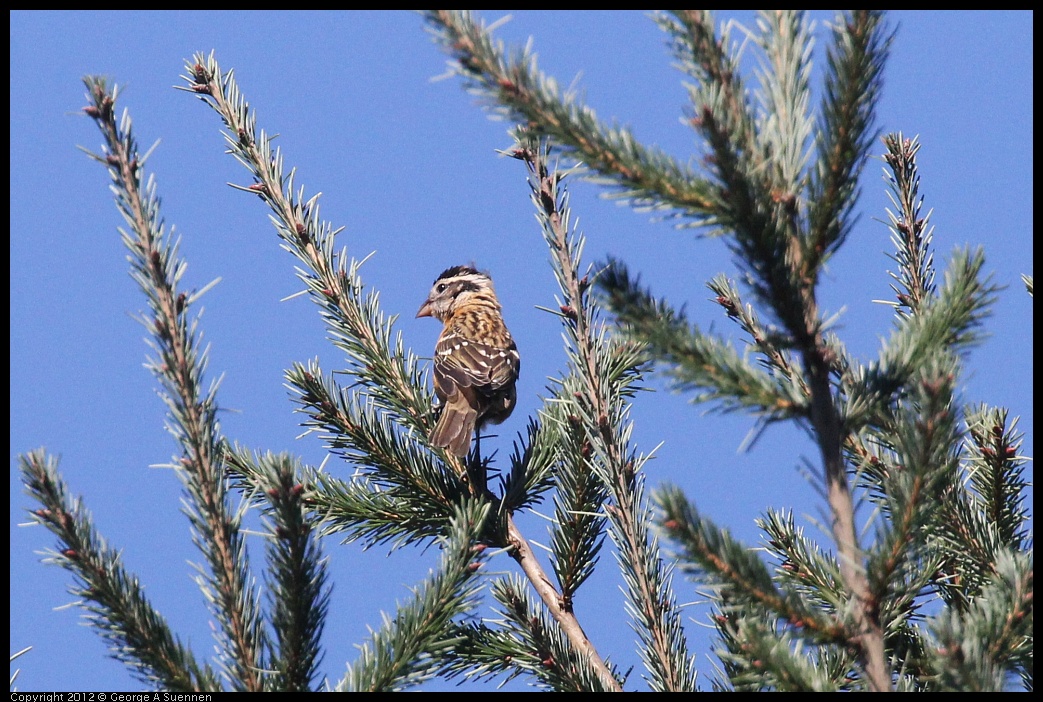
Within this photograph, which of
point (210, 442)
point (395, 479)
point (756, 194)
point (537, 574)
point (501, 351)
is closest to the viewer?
point (756, 194)

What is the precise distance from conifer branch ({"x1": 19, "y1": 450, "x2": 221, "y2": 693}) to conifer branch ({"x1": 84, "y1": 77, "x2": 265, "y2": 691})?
0.12m

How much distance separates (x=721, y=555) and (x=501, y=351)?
15.1ft

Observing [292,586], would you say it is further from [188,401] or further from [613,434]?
[613,434]

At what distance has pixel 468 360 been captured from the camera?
6.38 m

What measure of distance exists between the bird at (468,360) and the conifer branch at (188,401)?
73.6 inches

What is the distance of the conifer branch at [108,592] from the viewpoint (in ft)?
7.38

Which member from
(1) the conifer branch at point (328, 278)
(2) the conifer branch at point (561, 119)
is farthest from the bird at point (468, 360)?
(2) the conifer branch at point (561, 119)

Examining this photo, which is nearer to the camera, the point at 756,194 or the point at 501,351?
the point at 756,194

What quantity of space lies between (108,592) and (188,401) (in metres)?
0.49

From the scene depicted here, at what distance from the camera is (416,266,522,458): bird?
488 centimetres

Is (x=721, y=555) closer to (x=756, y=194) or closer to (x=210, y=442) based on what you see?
(x=756, y=194)

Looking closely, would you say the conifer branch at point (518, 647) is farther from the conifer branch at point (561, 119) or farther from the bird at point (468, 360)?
the conifer branch at point (561, 119)
